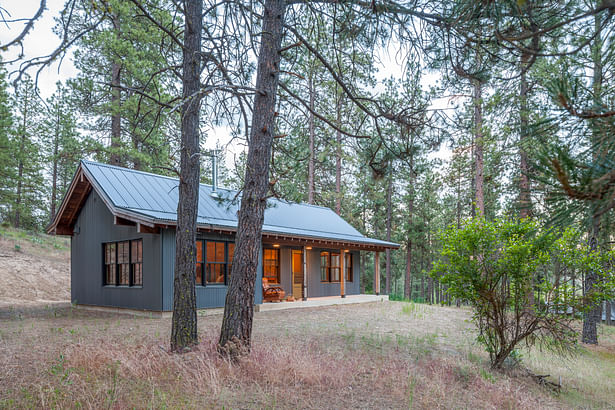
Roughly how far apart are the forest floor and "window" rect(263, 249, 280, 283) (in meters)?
6.51

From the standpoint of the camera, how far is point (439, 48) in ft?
20.0

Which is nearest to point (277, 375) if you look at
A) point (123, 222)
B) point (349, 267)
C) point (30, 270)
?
point (123, 222)

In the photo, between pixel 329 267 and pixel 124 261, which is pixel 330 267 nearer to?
pixel 329 267

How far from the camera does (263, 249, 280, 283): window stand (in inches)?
619

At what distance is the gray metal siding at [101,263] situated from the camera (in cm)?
1138

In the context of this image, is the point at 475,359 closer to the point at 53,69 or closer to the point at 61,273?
the point at 53,69

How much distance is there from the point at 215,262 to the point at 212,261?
0.31 feet

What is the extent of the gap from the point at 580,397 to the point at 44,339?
8.94m

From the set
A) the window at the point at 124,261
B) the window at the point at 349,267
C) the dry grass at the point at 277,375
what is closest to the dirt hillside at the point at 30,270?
the window at the point at 124,261

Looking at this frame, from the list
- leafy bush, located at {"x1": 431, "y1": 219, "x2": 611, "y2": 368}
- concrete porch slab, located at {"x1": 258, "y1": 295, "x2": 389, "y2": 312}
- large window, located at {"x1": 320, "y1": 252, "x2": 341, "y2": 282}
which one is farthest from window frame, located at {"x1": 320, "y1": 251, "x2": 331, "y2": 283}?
leafy bush, located at {"x1": 431, "y1": 219, "x2": 611, "y2": 368}

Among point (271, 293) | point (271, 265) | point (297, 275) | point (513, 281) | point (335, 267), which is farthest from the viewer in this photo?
point (335, 267)

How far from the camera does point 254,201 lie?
588cm

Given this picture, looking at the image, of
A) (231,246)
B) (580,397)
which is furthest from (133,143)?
(580,397)

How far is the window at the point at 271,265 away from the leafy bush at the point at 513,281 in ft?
31.2
